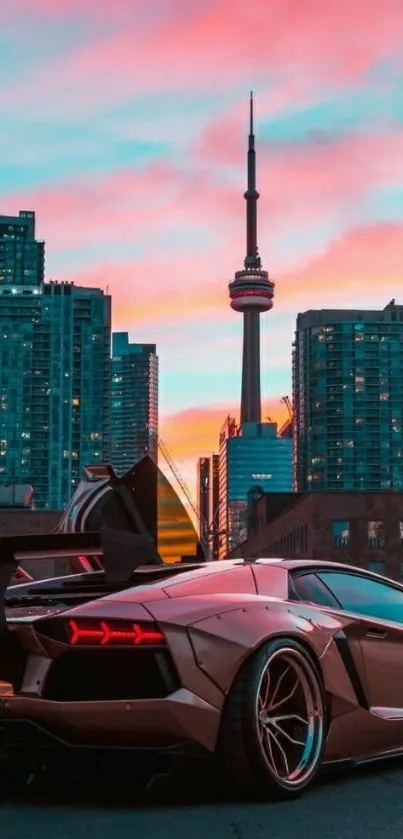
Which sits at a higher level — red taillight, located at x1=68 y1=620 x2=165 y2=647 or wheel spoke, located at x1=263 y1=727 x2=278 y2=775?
red taillight, located at x1=68 y1=620 x2=165 y2=647

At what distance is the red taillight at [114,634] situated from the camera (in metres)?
5.00

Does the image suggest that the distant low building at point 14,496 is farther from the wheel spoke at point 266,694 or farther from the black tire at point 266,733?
the wheel spoke at point 266,694

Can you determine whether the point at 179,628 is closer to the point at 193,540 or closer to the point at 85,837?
the point at 85,837

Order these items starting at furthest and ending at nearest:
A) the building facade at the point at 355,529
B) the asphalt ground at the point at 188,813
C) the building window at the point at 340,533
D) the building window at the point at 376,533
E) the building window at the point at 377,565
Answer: the building window at the point at 376,533 → the building window at the point at 377,565 → the building window at the point at 340,533 → the building facade at the point at 355,529 → the asphalt ground at the point at 188,813

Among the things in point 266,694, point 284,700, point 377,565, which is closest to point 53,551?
point 266,694

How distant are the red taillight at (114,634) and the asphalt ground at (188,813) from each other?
1.91 ft

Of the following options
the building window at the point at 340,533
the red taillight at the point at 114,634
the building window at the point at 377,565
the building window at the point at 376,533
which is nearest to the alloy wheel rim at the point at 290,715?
the red taillight at the point at 114,634

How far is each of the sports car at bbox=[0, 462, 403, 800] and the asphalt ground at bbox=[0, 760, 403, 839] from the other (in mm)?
164

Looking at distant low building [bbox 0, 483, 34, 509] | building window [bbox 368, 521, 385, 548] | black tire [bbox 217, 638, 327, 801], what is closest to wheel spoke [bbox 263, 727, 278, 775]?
black tire [bbox 217, 638, 327, 801]

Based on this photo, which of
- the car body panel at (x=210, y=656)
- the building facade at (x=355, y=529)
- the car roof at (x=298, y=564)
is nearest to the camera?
the car body panel at (x=210, y=656)

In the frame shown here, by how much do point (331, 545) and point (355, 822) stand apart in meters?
94.5

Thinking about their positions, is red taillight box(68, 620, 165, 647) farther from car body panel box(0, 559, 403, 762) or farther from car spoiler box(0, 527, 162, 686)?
car spoiler box(0, 527, 162, 686)

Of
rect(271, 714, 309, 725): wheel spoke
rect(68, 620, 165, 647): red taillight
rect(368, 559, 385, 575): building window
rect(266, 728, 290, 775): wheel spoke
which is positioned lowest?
rect(368, 559, 385, 575): building window

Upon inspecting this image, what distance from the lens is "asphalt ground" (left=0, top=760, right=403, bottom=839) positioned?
4492mm
